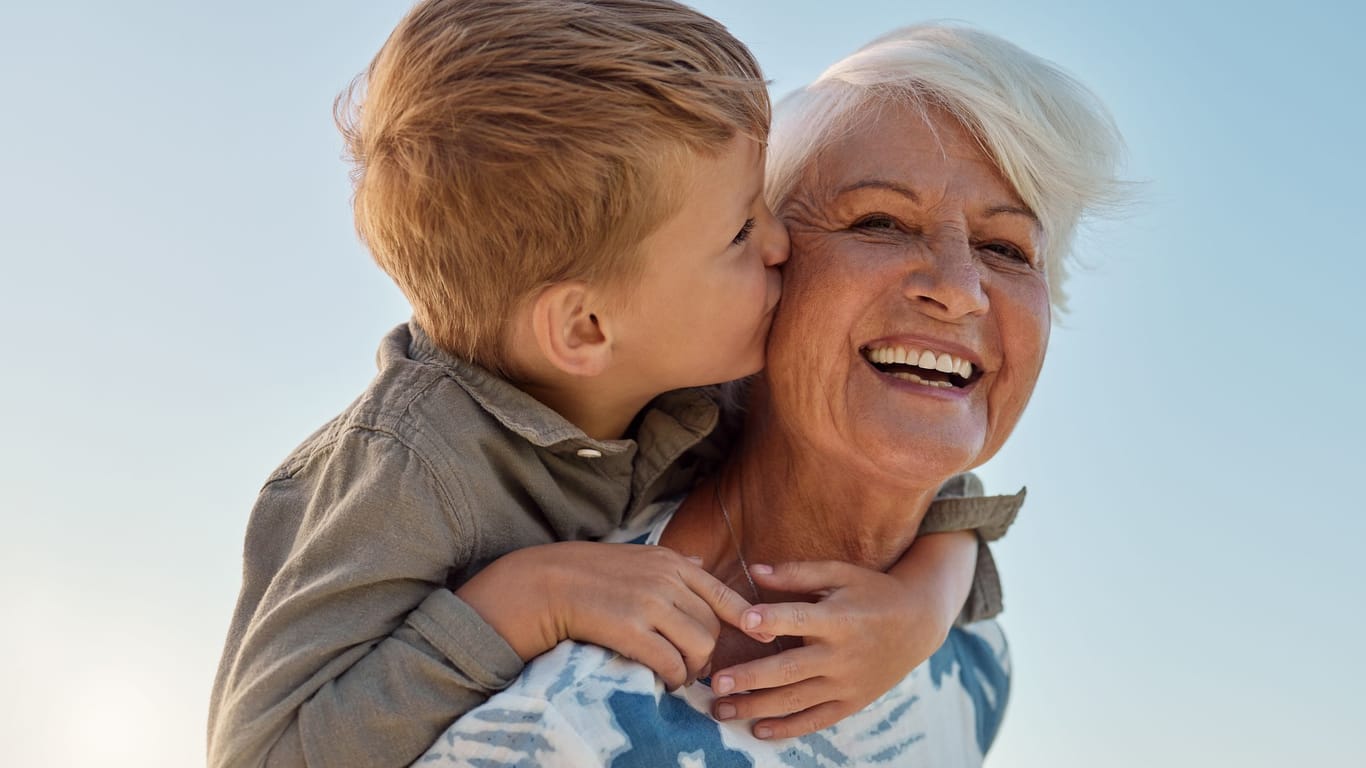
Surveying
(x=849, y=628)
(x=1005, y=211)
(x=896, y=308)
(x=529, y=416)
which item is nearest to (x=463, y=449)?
(x=529, y=416)

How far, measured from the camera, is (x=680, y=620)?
2002mm

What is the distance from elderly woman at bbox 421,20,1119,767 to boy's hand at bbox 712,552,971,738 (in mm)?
43

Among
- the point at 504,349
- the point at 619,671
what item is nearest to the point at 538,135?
the point at 504,349

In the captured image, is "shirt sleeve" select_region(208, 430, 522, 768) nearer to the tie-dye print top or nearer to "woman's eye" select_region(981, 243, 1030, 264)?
the tie-dye print top

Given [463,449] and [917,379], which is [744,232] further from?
[463,449]

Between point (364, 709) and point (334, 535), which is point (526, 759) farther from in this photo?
point (334, 535)

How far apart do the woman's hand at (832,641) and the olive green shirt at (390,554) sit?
393 mm

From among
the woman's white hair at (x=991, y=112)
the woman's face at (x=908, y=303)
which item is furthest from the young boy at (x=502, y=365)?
the woman's white hair at (x=991, y=112)

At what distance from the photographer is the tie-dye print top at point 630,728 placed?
6.14 ft

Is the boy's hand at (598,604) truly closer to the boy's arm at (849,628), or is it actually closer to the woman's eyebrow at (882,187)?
the boy's arm at (849,628)

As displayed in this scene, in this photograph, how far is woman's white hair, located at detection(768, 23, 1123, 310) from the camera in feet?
7.88

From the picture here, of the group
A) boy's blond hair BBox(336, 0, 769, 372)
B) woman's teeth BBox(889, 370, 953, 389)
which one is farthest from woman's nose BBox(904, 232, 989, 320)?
boy's blond hair BBox(336, 0, 769, 372)

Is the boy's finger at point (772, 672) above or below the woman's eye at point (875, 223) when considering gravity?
below

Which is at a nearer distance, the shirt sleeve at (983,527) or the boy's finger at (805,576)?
the boy's finger at (805,576)
